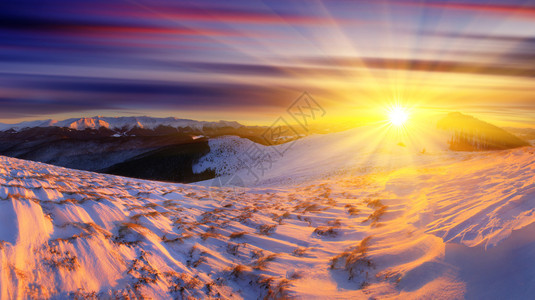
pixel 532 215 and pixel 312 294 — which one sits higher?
pixel 532 215

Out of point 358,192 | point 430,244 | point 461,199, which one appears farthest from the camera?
point 358,192

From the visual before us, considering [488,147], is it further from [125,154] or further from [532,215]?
[125,154]

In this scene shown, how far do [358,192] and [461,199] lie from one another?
14.9ft

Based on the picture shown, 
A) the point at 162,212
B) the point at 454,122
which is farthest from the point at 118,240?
the point at 454,122

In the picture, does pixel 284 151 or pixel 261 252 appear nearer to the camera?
pixel 261 252

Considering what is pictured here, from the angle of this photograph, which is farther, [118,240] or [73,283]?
[118,240]

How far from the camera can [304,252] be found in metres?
4.81

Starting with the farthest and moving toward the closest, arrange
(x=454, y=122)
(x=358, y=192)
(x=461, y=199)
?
(x=454, y=122) < (x=358, y=192) < (x=461, y=199)

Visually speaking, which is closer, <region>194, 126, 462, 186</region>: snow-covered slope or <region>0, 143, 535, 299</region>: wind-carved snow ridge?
<region>0, 143, 535, 299</region>: wind-carved snow ridge

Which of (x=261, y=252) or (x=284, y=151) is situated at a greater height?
(x=284, y=151)

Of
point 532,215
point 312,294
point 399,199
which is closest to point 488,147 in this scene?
point 399,199

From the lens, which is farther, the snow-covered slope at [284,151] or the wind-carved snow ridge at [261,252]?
the snow-covered slope at [284,151]

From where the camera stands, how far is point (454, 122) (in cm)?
3722

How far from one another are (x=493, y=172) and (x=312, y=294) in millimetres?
8256
